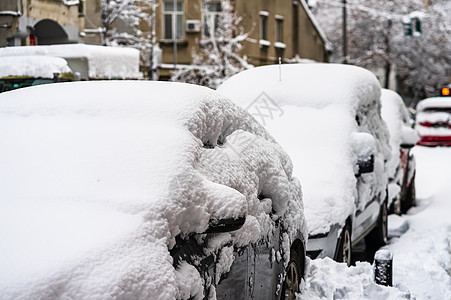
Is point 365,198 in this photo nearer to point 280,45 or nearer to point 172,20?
point 172,20

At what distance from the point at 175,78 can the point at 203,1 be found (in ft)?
15.5

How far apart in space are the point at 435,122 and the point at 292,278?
17.1m

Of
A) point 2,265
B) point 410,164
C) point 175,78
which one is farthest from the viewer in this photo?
point 175,78

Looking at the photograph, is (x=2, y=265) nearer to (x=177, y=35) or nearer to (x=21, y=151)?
(x=21, y=151)

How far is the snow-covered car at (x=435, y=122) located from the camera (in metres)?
20.6

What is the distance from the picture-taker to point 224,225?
3369mm

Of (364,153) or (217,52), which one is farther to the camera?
(217,52)

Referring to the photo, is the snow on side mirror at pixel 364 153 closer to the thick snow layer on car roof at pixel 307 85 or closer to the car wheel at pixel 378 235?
the thick snow layer on car roof at pixel 307 85

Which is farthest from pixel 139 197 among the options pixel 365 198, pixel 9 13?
pixel 9 13

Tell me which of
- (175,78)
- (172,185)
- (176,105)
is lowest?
(175,78)

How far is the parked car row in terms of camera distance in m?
2.74

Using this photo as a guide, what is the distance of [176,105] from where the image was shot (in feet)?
12.8

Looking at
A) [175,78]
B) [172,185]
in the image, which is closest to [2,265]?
[172,185]

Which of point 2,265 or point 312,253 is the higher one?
point 2,265
